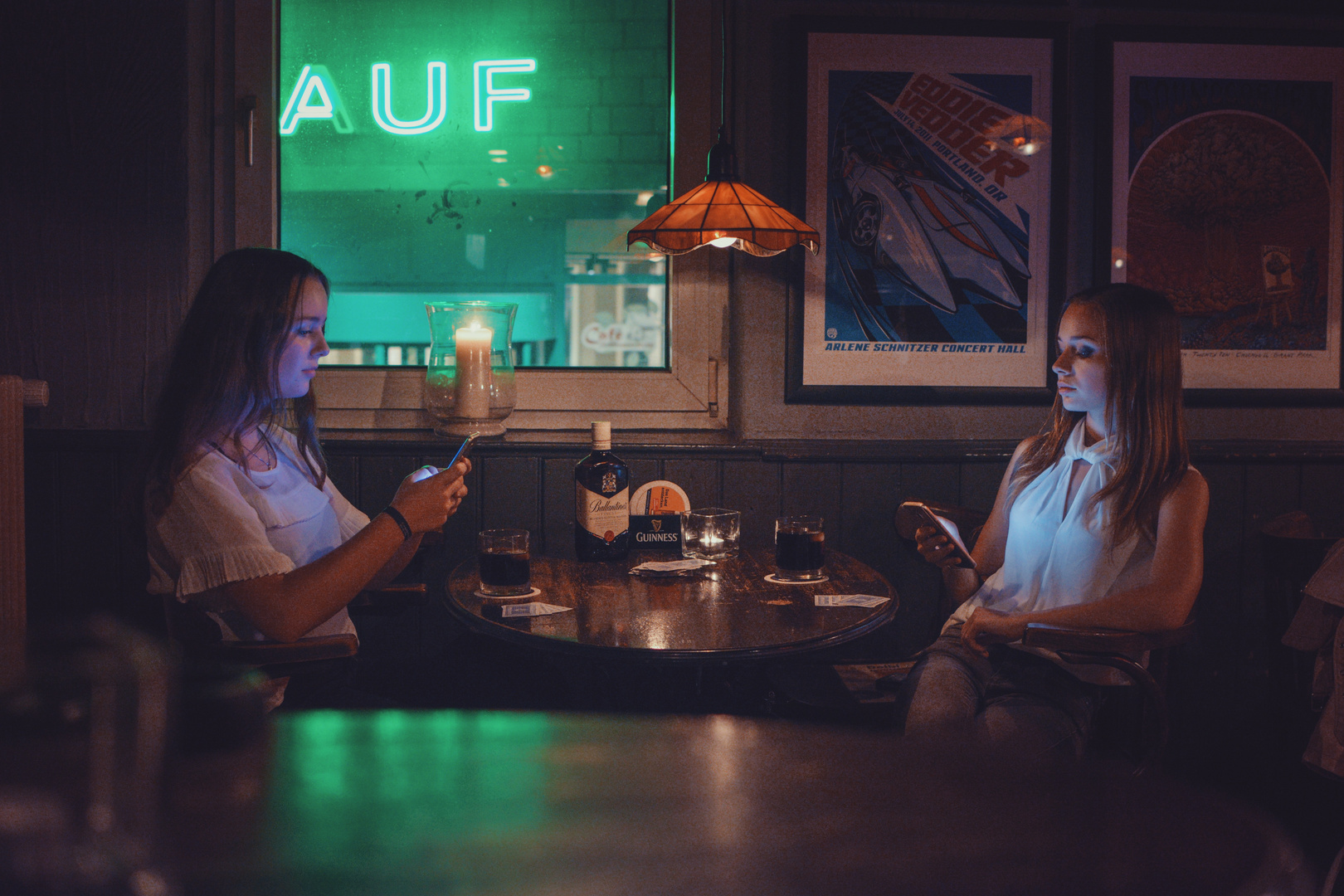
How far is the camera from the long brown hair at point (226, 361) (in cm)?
159

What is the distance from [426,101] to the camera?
8.36 feet

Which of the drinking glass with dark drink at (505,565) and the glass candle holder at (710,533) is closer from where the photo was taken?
the drinking glass with dark drink at (505,565)

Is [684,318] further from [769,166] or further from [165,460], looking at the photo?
[165,460]

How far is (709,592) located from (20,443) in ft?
5.54

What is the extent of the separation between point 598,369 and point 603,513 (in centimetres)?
73

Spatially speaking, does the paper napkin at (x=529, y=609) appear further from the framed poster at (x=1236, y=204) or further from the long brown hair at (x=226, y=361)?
the framed poster at (x=1236, y=204)

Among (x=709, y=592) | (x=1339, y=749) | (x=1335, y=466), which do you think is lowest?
(x=1339, y=749)

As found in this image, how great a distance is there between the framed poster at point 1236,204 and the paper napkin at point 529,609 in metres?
1.85

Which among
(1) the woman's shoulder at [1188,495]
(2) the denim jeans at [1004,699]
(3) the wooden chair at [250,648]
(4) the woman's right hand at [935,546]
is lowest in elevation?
(2) the denim jeans at [1004,699]

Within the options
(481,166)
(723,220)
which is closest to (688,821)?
(723,220)

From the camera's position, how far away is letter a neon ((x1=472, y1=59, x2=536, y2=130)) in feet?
8.32

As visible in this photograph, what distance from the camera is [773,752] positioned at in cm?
69

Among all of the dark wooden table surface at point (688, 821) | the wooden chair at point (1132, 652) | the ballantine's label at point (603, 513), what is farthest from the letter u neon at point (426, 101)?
the dark wooden table surface at point (688, 821)

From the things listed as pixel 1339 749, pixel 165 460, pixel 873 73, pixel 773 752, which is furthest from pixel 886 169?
pixel 773 752
